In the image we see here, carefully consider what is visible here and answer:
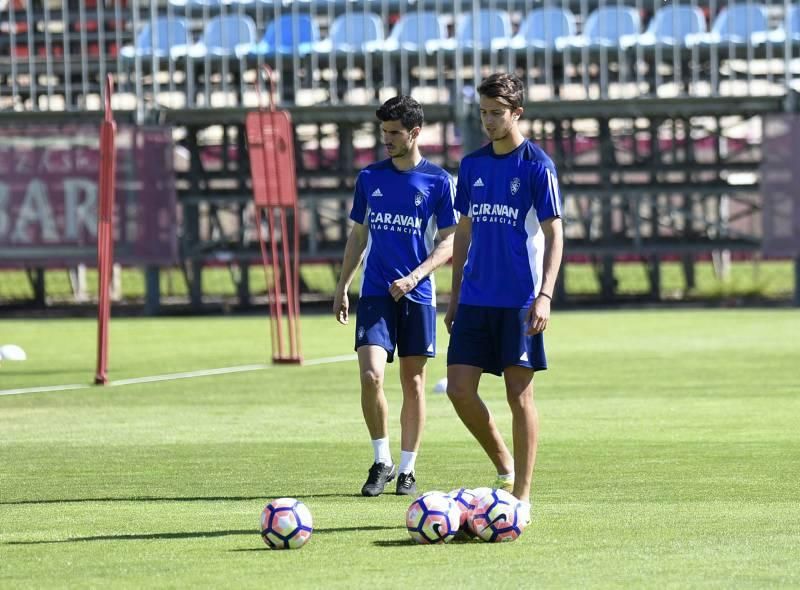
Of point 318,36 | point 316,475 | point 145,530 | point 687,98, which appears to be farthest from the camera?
point 318,36

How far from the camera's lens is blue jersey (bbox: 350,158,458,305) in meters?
9.69

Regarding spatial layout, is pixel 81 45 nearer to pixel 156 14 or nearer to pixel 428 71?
pixel 156 14

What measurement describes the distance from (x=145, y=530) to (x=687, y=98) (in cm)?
2218

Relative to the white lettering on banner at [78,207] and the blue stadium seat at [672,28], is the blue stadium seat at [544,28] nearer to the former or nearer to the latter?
the blue stadium seat at [672,28]

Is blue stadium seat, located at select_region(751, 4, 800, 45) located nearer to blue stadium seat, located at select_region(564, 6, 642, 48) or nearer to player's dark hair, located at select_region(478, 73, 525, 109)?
blue stadium seat, located at select_region(564, 6, 642, 48)

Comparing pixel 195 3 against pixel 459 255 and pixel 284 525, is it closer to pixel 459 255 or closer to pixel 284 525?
pixel 459 255

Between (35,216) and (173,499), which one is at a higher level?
(173,499)

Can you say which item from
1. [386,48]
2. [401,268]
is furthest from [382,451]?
[386,48]

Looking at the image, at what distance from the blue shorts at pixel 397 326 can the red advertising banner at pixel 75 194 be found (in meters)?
20.6

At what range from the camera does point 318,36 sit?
31.2 meters

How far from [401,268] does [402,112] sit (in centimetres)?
86

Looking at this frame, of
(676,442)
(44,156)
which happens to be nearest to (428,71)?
(44,156)

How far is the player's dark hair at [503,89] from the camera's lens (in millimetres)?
8023

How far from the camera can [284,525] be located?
23.9 feet
